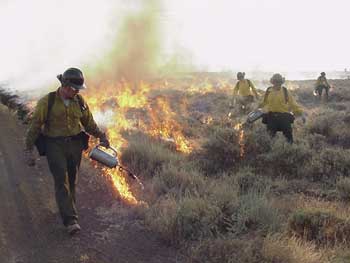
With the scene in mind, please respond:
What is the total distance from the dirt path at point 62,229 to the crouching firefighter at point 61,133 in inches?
12.5

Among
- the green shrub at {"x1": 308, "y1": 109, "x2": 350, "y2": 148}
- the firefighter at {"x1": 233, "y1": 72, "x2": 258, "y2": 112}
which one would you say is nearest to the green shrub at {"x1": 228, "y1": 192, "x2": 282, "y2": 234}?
the green shrub at {"x1": 308, "y1": 109, "x2": 350, "y2": 148}

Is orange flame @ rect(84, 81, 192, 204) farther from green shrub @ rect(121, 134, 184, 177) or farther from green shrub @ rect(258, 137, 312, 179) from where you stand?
green shrub @ rect(258, 137, 312, 179)

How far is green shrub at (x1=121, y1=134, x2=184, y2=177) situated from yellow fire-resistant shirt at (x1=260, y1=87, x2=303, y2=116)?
7.87ft

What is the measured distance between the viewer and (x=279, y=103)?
10297 mm

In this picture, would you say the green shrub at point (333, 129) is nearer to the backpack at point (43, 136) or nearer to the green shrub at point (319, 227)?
the green shrub at point (319, 227)

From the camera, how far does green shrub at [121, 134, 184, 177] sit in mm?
8500

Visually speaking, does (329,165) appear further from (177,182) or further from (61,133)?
(61,133)

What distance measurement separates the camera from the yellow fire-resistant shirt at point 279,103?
10289 millimetres

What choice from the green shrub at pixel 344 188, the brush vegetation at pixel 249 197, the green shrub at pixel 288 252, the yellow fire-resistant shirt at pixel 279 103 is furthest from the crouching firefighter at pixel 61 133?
the yellow fire-resistant shirt at pixel 279 103

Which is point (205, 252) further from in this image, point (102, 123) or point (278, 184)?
point (102, 123)

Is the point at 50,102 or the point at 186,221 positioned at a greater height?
the point at 50,102

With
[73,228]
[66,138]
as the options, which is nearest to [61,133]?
[66,138]

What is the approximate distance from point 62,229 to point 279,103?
6107 millimetres

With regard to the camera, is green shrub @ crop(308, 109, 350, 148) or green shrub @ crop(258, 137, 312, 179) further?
green shrub @ crop(308, 109, 350, 148)
